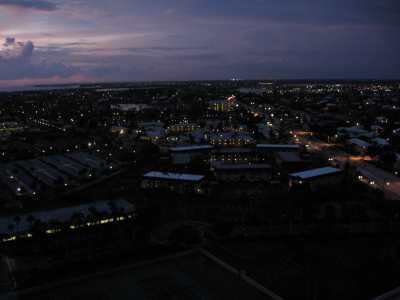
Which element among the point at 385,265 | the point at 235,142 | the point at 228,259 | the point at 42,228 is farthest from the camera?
the point at 235,142

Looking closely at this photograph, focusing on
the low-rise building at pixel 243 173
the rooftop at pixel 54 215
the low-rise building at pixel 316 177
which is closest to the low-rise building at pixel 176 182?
the low-rise building at pixel 243 173

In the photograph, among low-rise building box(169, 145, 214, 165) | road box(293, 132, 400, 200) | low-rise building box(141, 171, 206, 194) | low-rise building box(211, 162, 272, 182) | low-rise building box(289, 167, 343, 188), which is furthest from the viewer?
low-rise building box(169, 145, 214, 165)

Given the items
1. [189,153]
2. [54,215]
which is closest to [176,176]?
[189,153]

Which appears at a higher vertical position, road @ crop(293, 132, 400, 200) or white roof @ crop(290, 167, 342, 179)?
white roof @ crop(290, 167, 342, 179)

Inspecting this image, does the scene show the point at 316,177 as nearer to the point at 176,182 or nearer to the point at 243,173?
the point at 243,173

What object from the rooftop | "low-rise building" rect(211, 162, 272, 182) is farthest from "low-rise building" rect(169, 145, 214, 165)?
the rooftop

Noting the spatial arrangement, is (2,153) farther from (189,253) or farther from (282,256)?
(282,256)

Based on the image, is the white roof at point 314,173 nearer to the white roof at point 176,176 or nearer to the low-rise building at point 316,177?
the low-rise building at point 316,177

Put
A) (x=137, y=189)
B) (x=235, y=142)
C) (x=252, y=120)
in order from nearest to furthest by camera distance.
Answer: (x=137, y=189)
(x=235, y=142)
(x=252, y=120)

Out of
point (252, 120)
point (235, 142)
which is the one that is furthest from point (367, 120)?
point (235, 142)

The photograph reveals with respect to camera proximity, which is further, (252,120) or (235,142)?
(252,120)

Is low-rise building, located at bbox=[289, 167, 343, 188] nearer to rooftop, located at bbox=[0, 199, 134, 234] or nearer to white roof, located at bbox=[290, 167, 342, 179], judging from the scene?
white roof, located at bbox=[290, 167, 342, 179]
